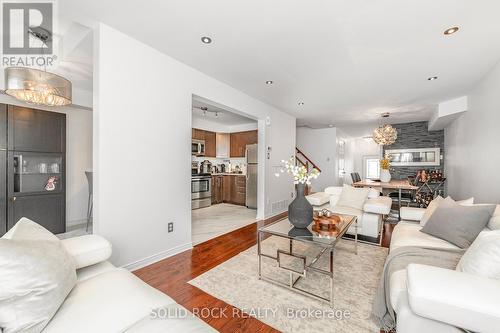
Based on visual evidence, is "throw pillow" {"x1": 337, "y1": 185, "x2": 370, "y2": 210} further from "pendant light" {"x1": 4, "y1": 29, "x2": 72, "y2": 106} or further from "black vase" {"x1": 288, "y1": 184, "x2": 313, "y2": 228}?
"pendant light" {"x1": 4, "y1": 29, "x2": 72, "y2": 106}

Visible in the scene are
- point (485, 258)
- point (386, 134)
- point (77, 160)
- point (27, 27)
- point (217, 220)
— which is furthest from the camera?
point (386, 134)

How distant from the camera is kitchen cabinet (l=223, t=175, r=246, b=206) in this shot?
6215 mm

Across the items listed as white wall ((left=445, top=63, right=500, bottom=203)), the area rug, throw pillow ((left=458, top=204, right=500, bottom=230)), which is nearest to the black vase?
the area rug

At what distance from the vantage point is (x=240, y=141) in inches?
260

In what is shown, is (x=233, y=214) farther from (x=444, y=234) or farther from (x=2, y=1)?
(x=2, y=1)

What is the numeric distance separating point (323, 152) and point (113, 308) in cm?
774

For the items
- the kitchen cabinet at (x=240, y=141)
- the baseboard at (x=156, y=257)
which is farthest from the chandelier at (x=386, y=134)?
the baseboard at (x=156, y=257)

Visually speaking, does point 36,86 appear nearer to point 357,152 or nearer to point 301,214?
point 301,214

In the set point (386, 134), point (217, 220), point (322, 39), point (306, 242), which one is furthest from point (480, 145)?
point (217, 220)

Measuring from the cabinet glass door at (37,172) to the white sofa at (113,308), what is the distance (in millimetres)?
2983

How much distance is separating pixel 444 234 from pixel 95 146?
3.54m

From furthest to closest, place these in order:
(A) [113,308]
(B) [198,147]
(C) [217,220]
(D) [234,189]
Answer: (D) [234,189]
(B) [198,147]
(C) [217,220]
(A) [113,308]

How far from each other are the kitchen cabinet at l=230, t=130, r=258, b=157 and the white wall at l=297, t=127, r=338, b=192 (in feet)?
8.69

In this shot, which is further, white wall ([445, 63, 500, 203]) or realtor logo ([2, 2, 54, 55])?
white wall ([445, 63, 500, 203])
